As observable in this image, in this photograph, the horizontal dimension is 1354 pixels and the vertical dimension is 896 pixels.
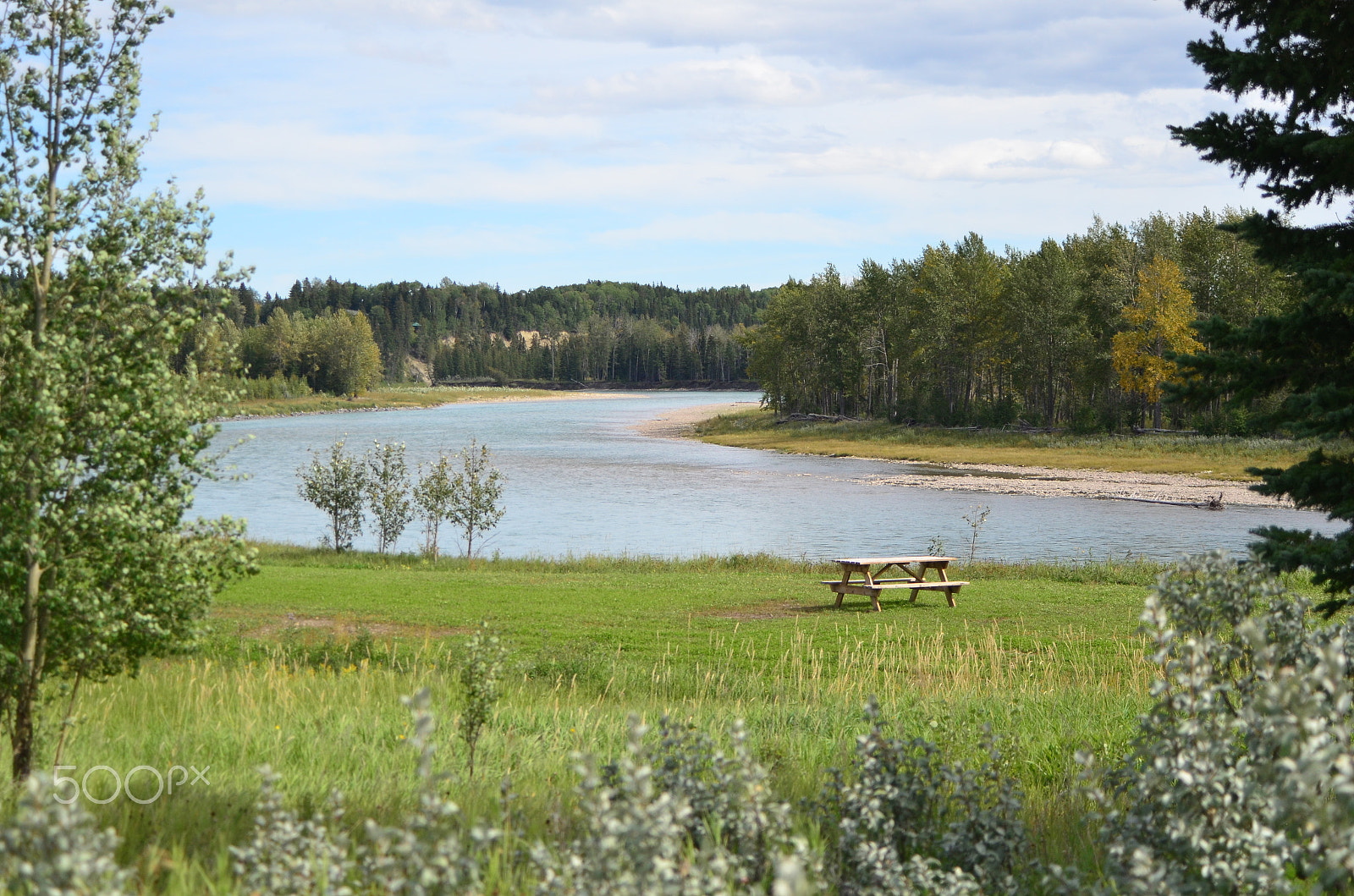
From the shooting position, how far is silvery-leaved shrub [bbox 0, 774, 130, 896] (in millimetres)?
2623

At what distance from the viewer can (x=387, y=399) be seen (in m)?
155

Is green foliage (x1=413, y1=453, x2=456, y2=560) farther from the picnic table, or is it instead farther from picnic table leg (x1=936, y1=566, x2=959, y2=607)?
picnic table leg (x1=936, y1=566, x2=959, y2=607)

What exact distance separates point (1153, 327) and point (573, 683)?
183 ft

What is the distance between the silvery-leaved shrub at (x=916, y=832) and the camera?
168 inches

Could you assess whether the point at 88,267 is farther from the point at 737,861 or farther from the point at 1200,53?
the point at 1200,53

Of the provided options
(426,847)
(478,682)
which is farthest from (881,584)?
(426,847)

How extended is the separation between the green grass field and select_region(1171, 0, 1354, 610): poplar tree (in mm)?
2329

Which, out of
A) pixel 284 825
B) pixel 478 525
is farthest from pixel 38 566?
pixel 478 525

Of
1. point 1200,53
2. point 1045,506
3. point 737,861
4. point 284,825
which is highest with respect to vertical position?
point 1200,53

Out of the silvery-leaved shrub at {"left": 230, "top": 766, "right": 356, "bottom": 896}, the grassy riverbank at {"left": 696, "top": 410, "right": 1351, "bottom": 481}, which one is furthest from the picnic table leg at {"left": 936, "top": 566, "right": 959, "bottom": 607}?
the grassy riverbank at {"left": 696, "top": 410, "right": 1351, "bottom": 481}

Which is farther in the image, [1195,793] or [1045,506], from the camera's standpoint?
[1045,506]

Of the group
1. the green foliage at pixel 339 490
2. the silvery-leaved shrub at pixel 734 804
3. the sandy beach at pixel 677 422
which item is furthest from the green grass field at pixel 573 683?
the sandy beach at pixel 677 422

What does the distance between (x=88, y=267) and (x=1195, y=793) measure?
19.0 ft

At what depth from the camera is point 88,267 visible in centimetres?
590
